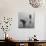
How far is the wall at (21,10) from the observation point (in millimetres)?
3964

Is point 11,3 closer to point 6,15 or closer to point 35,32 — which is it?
point 6,15

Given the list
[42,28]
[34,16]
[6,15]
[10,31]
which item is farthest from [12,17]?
[42,28]

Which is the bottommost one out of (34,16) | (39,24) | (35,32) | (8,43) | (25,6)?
(8,43)

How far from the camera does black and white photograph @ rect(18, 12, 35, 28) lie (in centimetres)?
401

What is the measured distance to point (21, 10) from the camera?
401 centimetres

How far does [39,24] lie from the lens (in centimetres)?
407

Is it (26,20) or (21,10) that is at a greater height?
(21,10)

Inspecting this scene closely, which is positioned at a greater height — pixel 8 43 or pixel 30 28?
pixel 30 28

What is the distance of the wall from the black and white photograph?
0.09m

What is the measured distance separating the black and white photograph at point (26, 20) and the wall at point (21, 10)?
0.09 meters

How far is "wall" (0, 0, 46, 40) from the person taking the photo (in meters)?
3.96

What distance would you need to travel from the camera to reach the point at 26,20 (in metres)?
4.02

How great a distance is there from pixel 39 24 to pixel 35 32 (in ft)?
0.92

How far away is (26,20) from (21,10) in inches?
13.7
